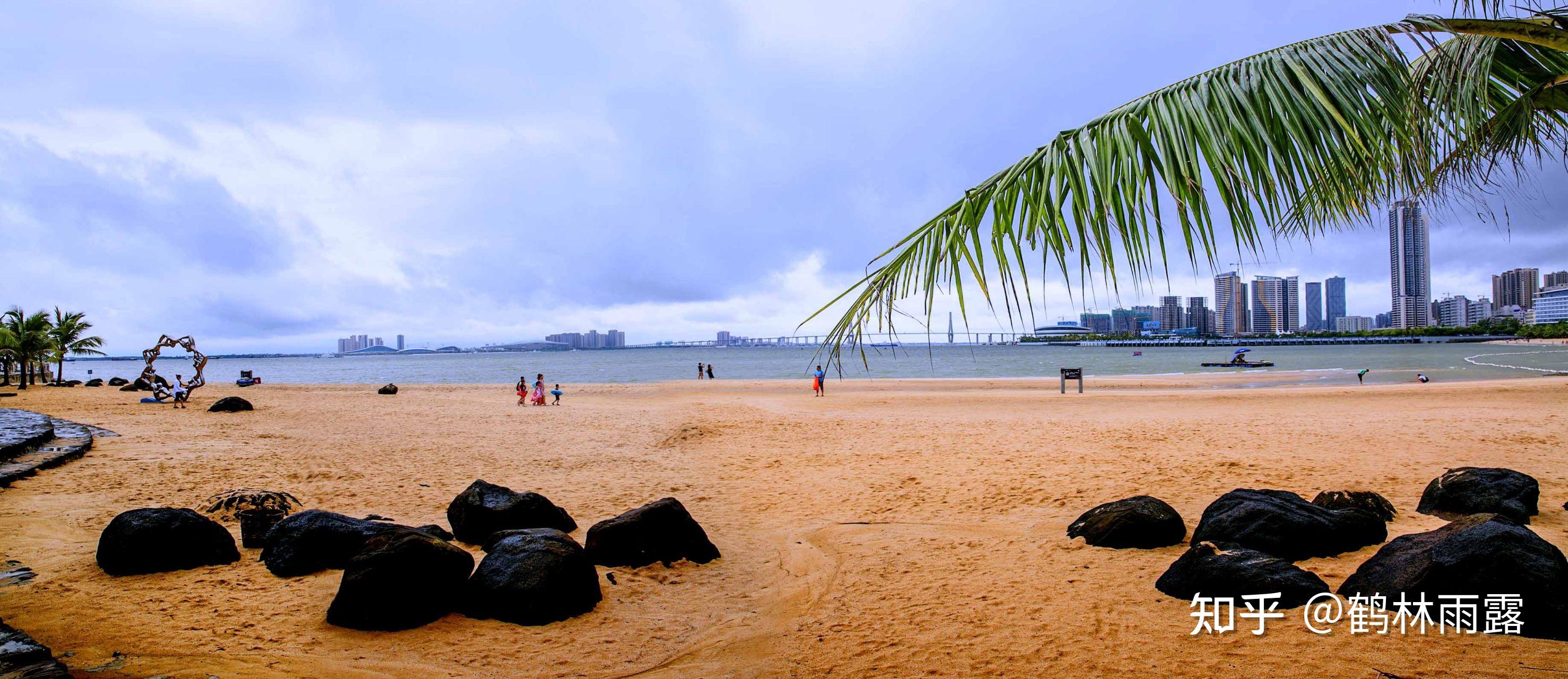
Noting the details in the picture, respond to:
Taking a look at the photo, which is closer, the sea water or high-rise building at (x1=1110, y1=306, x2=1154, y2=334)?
high-rise building at (x1=1110, y1=306, x2=1154, y2=334)

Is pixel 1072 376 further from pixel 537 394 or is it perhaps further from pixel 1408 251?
pixel 1408 251

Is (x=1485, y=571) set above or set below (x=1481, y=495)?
above

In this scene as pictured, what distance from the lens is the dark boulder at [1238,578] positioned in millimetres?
3992

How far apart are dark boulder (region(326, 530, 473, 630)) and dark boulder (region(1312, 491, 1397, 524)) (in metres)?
6.84

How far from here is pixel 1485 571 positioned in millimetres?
3465

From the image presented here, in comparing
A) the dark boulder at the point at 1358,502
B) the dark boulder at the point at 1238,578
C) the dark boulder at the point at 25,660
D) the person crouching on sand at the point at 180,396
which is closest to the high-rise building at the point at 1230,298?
the dark boulder at the point at 1238,578

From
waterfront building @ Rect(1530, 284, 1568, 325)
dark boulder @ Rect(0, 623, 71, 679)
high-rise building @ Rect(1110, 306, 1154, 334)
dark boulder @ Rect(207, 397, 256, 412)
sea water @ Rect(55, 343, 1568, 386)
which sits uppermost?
waterfront building @ Rect(1530, 284, 1568, 325)

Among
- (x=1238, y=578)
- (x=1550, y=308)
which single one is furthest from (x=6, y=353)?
(x=1550, y=308)

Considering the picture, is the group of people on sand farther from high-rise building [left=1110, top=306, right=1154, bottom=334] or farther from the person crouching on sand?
high-rise building [left=1110, top=306, right=1154, bottom=334]

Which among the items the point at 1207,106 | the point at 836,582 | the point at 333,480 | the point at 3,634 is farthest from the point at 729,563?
the point at 333,480

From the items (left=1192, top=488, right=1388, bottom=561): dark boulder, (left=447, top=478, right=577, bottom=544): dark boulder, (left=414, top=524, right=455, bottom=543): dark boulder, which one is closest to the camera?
(left=1192, top=488, right=1388, bottom=561): dark boulder

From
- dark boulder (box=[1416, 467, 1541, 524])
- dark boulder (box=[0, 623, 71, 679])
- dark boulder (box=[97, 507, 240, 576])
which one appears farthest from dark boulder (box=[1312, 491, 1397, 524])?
dark boulder (box=[97, 507, 240, 576])

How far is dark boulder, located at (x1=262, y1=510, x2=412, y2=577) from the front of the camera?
5.24 metres

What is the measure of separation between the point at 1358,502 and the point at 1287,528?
161cm
